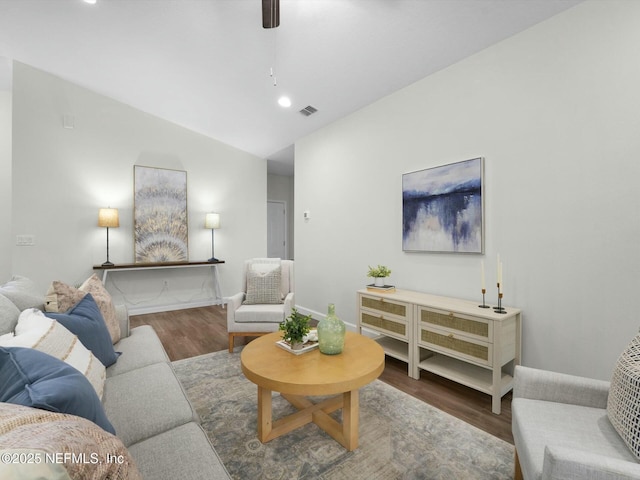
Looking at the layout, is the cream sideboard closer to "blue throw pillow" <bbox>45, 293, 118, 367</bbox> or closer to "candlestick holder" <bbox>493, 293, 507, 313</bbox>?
"candlestick holder" <bbox>493, 293, 507, 313</bbox>

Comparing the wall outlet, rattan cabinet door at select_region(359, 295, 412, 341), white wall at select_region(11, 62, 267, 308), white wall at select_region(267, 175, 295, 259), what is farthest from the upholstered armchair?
white wall at select_region(267, 175, 295, 259)

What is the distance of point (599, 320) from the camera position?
1935 millimetres

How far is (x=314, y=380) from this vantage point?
1.52 m

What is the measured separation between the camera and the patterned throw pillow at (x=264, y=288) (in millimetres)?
3268

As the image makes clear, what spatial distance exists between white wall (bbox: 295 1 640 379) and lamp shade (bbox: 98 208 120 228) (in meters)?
3.80

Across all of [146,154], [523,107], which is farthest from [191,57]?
[523,107]

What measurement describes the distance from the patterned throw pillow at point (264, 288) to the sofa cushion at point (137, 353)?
1123 millimetres

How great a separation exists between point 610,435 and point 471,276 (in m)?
1.51

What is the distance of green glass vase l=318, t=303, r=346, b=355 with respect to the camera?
1.83 m

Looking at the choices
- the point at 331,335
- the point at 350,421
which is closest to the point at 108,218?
the point at 331,335

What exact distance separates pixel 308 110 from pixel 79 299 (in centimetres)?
309

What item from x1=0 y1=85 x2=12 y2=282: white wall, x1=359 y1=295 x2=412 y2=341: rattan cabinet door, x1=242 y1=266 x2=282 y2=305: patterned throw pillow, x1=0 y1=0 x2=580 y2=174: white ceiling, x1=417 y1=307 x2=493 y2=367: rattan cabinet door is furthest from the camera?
x1=0 y1=85 x2=12 y2=282: white wall

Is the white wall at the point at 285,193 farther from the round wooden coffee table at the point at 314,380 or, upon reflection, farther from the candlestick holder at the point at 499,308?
the candlestick holder at the point at 499,308

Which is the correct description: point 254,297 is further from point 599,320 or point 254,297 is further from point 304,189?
point 599,320
